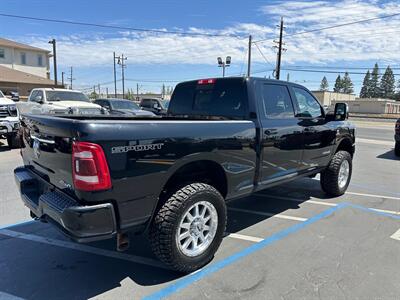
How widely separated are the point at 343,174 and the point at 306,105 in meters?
1.80

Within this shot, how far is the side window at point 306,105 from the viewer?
5125 mm

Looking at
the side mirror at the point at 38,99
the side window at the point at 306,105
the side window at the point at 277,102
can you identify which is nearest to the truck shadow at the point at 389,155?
the side window at the point at 306,105

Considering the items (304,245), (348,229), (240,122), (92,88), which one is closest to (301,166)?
(348,229)

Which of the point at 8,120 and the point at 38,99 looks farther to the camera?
the point at 38,99

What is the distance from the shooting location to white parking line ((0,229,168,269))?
12.1ft

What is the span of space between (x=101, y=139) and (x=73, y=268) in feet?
5.41

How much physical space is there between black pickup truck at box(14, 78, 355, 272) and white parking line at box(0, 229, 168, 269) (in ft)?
1.74

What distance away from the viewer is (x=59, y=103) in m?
13.3

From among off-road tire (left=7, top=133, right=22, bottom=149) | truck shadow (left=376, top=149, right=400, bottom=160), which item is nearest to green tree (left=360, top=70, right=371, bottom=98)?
truck shadow (left=376, top=149, right=400, bottom=160)

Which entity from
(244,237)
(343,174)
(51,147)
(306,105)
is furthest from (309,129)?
(51,147)

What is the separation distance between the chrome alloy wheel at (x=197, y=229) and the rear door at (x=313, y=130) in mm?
2183

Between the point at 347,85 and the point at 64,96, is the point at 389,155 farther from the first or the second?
the point at 347,85

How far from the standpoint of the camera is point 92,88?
12488cm

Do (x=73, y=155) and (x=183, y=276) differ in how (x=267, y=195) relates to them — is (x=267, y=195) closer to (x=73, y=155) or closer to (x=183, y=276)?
(x=183, y=276)
